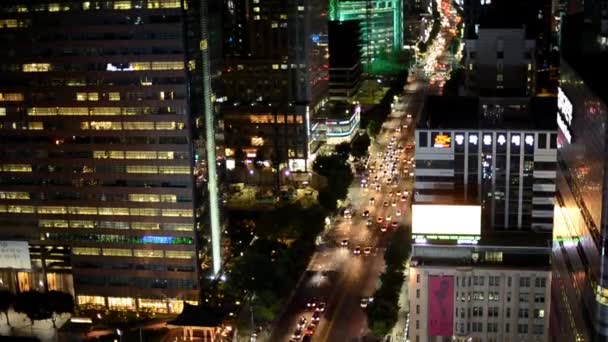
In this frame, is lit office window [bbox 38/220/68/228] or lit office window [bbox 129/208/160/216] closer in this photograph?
lit office window [bbox 129/208/160/216]

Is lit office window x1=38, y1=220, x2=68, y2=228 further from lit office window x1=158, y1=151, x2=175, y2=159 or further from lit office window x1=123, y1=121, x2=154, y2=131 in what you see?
lit office window x1=158, y1=151, x2=175, y2=159

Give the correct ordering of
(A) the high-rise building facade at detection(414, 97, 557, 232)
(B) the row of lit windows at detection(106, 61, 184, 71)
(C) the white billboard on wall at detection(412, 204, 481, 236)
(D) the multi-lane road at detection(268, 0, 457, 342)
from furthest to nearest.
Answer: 1. (B) the row of lit windows at detection(106, 61, 184, 71)
2. (D) the multi-lane road at detection(268, 0, 457, 342)
3. (A) the high-rise building facade at detection(414, 97, 557, 232)
4. (C) the white billboard on wall at detection(412, 204, 481, 236)

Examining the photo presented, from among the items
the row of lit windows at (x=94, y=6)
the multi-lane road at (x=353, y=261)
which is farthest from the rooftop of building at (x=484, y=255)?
the row of lit windows at (x=94, y=6)

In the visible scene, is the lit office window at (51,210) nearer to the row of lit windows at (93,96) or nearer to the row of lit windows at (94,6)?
the row of lit windows at (93,96)

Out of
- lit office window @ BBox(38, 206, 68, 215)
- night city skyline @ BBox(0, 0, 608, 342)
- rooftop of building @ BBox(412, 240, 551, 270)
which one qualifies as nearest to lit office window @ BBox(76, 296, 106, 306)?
night city skyline @ BBox(0, 0, 608, 342)

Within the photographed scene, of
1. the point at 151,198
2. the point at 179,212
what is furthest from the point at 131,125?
the point at 179,212

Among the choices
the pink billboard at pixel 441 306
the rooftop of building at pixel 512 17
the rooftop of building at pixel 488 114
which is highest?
the rooftop of building at pixel 512 17

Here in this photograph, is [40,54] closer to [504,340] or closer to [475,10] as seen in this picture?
[504,340]
